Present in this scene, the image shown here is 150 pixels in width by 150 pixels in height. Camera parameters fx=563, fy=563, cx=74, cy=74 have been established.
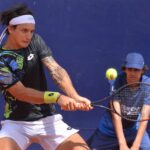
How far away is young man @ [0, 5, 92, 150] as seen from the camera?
3416 mm

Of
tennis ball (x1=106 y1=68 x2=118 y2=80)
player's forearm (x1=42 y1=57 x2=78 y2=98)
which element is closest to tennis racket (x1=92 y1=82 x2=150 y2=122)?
tennis ball (x1=106 y1=68 x2=118 y2=80)

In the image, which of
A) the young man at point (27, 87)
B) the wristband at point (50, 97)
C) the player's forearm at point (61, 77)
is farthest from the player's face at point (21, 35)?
the wristband at point (50, 97)

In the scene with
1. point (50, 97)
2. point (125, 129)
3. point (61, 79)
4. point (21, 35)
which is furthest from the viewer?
point (125, 129)

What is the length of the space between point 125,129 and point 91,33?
0.89 m

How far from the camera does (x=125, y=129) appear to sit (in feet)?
13.4

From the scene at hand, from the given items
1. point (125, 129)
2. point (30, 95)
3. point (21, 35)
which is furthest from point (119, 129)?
point (21, 35)

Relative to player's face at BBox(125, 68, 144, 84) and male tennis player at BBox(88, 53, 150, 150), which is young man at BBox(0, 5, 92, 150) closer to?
male tennis player at BBox(88, 53, 150, 150)

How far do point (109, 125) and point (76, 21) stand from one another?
93 centimetres

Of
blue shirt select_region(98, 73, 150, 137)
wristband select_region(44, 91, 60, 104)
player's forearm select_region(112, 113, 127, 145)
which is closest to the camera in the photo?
wristband select_region(44, 91, 60, 104)

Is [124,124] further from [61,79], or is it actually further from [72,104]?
[72,104]

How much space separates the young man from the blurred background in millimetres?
937

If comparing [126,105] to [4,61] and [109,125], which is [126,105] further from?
[4,61]

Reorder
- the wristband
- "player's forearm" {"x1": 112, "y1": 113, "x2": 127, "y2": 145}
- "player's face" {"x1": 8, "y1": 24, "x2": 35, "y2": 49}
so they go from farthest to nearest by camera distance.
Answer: "player's forearm" {"x1": 112, "y1": 113, "x2": 127, "y2": 145}, "player's face" {"x1": 8, "y1": 24, "x2": 35, "y2": 49}, the wristband

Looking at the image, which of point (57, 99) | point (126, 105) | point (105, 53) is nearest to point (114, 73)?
point (105, 53)
